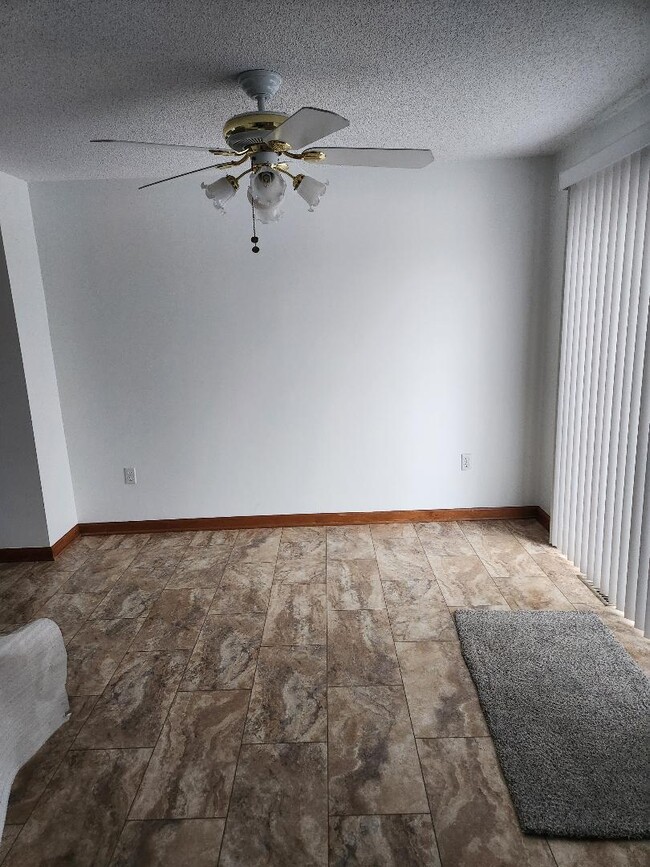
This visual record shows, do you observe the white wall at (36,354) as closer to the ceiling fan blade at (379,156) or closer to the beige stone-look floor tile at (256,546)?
the beige stone-look floor tile at (256,546)

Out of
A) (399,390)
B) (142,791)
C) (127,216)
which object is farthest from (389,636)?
(127,216)

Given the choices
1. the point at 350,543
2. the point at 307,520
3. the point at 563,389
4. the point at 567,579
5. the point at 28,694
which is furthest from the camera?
the point at 307,520

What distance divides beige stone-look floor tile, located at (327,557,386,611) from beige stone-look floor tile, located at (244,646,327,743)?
0.45 m

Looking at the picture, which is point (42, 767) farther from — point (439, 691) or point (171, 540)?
point (171, 540)

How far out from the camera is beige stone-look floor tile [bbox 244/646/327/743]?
210 cm

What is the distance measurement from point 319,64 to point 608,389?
2003 mm

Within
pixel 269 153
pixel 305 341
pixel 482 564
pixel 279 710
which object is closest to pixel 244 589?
pixel 279 710

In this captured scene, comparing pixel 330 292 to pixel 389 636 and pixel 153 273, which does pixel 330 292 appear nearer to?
pixel 153 273

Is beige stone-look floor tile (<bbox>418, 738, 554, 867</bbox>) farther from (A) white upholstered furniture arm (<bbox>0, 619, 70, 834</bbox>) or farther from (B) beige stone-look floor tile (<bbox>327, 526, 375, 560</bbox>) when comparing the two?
(B) beige stone-look floor tile (<bbox>327, 526, 375, 560</bbox>)

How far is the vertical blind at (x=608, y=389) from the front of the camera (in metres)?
2.56

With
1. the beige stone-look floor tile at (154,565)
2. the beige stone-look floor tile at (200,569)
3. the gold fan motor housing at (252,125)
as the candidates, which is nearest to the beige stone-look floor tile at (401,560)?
the beige stone-look floor tile at (200,569)

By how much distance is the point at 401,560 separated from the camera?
354 cm

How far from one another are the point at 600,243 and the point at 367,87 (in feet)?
4.71

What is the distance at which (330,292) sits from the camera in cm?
378
